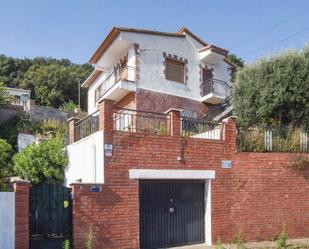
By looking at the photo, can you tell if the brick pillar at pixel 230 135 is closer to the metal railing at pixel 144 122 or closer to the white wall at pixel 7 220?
the metal railing at pixel 144 122

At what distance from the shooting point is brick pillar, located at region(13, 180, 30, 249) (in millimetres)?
10359

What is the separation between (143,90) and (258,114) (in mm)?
7221

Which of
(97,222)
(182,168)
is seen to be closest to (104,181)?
(97,222)

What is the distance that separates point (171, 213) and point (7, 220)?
5.04 m

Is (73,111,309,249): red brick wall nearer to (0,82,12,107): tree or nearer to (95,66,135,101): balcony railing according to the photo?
(95,66,135,101): balcony railing

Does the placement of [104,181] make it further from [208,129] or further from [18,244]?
[208,129]

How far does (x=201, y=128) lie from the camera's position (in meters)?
14.7

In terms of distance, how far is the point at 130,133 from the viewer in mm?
12523

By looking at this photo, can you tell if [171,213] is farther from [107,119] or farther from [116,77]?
[116,77]

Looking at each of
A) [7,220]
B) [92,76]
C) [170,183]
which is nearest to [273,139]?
[170,183]

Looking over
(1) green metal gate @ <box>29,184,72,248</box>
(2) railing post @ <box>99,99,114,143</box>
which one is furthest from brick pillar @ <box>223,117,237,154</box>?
(1) green metal gate @ <box>29,184,72,248</box>

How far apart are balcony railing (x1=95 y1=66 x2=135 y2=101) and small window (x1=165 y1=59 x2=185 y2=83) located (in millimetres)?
2039

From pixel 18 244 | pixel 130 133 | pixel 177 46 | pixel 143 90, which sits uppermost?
pixel 177 46

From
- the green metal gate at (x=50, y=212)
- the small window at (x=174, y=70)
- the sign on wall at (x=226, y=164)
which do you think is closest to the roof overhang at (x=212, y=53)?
the small window at (x=174, y=70)
